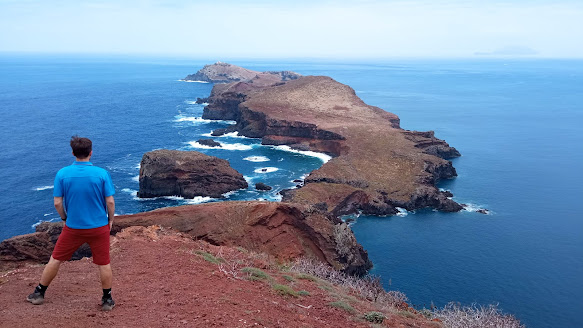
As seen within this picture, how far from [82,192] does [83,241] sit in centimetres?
96

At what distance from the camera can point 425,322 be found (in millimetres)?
12836

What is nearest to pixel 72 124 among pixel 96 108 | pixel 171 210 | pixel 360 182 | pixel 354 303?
pixel 96 108

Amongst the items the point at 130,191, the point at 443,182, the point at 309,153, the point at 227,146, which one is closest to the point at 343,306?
the point at 130,191

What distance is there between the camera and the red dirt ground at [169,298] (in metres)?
8.44

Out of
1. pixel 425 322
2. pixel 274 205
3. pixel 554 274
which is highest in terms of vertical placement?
pixel 425 322

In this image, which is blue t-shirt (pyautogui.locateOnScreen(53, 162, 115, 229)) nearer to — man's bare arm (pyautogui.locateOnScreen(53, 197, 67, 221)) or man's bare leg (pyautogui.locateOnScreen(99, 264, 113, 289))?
man's bare arm (pyautogui.locateOnScreen(53, 197, 67, 221))

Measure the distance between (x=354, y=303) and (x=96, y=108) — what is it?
110 metres

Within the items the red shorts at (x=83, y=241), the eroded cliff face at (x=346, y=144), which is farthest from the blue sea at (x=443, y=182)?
the red shorts at (x=83, y=241)

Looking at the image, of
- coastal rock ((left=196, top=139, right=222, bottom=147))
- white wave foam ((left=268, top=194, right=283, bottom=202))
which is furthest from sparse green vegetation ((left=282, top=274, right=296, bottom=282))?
coastal rock ((left=196, top=139, right=222, bottom=147))

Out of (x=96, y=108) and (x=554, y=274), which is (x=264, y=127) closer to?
(x=96, y=108)

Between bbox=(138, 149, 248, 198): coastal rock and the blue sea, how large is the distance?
52.4 inches

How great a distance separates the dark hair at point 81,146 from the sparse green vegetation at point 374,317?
7.48 m

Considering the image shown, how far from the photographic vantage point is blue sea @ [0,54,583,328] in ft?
116

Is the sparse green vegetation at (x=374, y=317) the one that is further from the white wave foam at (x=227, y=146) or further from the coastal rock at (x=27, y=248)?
the white wave foam at (x=227, y=146)
